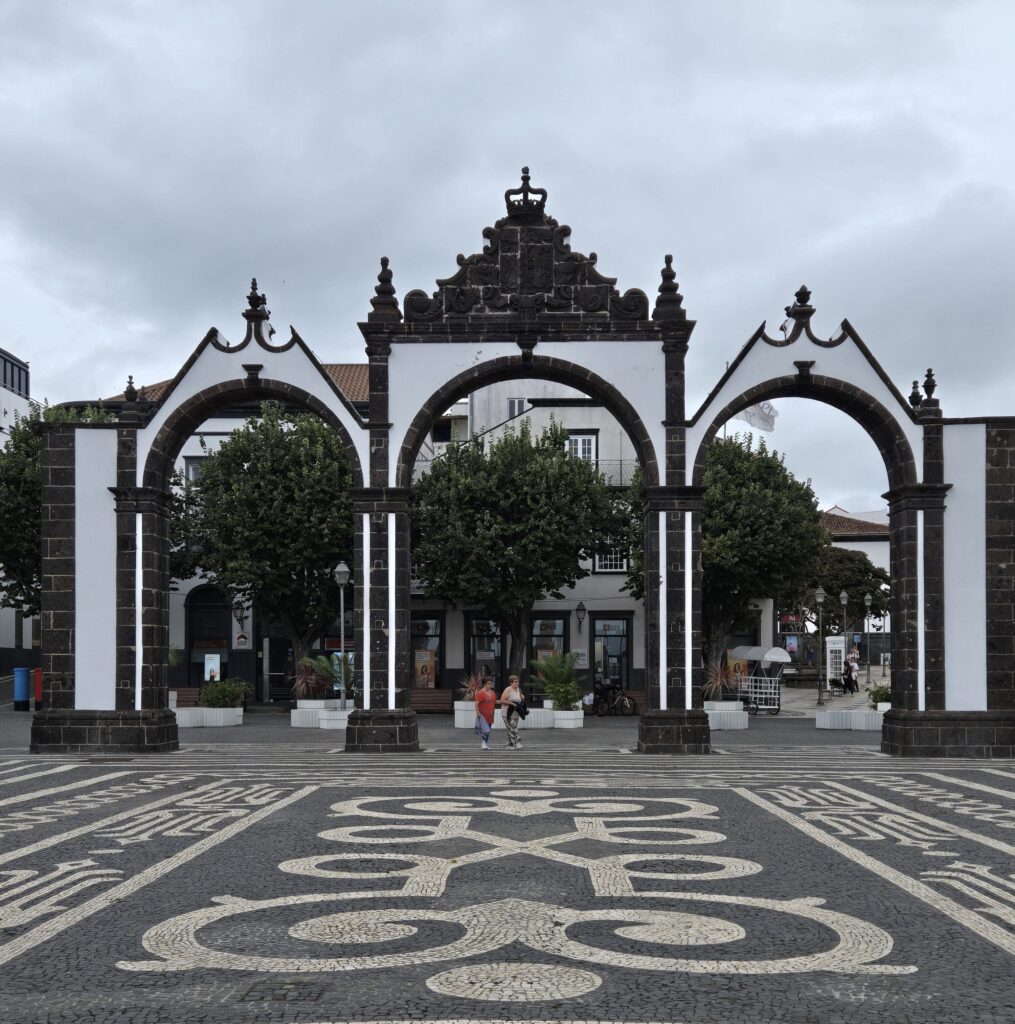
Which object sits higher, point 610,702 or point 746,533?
point 746,533

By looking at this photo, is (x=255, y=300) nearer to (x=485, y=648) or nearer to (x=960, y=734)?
(x=960, y=734)

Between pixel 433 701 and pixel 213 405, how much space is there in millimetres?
18959

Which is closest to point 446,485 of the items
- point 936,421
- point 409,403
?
point 409,403

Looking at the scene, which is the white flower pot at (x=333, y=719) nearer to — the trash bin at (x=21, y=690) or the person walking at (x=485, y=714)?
the person walking at (x=485, y=714)

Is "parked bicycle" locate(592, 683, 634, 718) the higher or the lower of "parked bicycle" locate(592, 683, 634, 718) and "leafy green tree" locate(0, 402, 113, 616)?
the lower

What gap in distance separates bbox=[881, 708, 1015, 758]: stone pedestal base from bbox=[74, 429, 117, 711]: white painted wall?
13.4 metres

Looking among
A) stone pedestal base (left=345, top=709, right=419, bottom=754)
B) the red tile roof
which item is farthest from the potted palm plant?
the red tile roof

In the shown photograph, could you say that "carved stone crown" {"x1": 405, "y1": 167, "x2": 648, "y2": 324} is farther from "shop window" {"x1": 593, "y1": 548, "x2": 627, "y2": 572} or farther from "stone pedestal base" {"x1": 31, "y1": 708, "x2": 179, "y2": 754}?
"shop window" {"x1": 593, "y1": 548, "x2": 627, "y2": 572}

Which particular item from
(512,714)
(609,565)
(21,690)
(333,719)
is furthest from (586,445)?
(512,714)

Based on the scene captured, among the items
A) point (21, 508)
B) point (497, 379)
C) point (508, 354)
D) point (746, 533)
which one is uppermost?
point (508, 354)

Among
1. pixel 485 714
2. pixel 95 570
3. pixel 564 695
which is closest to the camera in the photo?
pixel 95 570

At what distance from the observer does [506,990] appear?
5.53 metres

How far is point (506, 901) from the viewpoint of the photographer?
24.8 feet

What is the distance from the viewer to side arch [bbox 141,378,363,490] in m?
20.3
